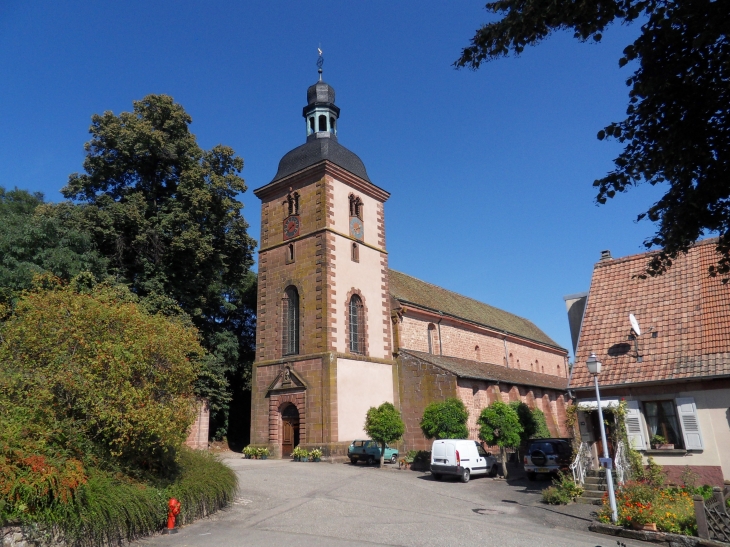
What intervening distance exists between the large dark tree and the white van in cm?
1312

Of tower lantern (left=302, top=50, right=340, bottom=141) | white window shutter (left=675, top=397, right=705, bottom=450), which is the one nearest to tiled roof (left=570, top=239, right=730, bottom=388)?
white window shutter (left=675, top=397, right=705, bottom=450)

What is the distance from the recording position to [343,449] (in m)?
23.7

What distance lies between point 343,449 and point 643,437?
12.7m

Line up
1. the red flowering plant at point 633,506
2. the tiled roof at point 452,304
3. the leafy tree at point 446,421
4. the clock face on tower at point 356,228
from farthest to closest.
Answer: the tiled roof at point 452,304, the clock face on tower at point 356,228, the leafy tree at point 446,421, the red flowering plant at point 633,506

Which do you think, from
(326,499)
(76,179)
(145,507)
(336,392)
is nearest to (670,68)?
(145,507)

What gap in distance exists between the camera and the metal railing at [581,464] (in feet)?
50.4

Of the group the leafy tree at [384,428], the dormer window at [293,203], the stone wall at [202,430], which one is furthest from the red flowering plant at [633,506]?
the stone wall at [202,430]

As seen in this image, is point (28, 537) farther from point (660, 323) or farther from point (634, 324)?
point (660, 323)

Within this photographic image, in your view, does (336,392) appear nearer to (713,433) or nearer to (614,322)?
(614,322)

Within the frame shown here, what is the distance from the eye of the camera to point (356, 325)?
27141 mm

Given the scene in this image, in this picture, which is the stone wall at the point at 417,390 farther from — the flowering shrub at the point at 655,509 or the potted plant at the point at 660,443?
the flowering shrub at the point at 655,509

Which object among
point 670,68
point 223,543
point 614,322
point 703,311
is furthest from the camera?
point 614,322

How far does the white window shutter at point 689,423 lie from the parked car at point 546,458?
5567mm

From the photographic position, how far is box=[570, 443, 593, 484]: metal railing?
50.4ft
